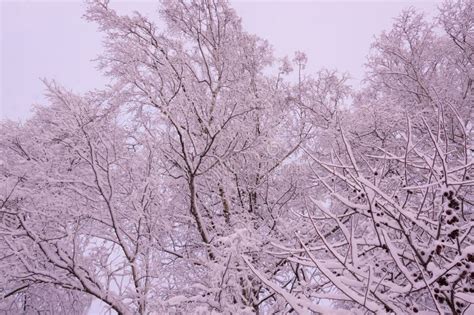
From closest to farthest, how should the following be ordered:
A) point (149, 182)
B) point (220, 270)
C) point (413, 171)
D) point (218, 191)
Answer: point (220, 270)
point (149, 182)
point (413, 171)
point (218, 191)

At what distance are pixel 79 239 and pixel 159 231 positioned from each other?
3.35 feet

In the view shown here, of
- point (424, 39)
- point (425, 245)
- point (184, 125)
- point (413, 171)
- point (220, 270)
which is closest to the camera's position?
point (425, 245)

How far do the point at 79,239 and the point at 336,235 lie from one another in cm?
389

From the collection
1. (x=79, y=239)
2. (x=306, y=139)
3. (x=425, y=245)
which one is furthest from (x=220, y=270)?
(x=306, y=139)

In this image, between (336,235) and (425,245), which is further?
(336,235)

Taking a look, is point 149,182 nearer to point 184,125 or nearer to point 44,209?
point 184,125

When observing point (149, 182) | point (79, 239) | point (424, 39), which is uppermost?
point (424, 39)

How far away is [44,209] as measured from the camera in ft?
14.0

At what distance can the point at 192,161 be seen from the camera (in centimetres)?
453

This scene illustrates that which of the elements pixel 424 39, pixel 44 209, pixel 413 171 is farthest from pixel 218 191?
pixel 424 39

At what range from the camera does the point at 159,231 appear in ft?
15.8

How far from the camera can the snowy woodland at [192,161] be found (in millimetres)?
3969

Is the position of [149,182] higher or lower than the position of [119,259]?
higher

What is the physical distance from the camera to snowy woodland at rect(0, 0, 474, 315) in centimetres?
397
